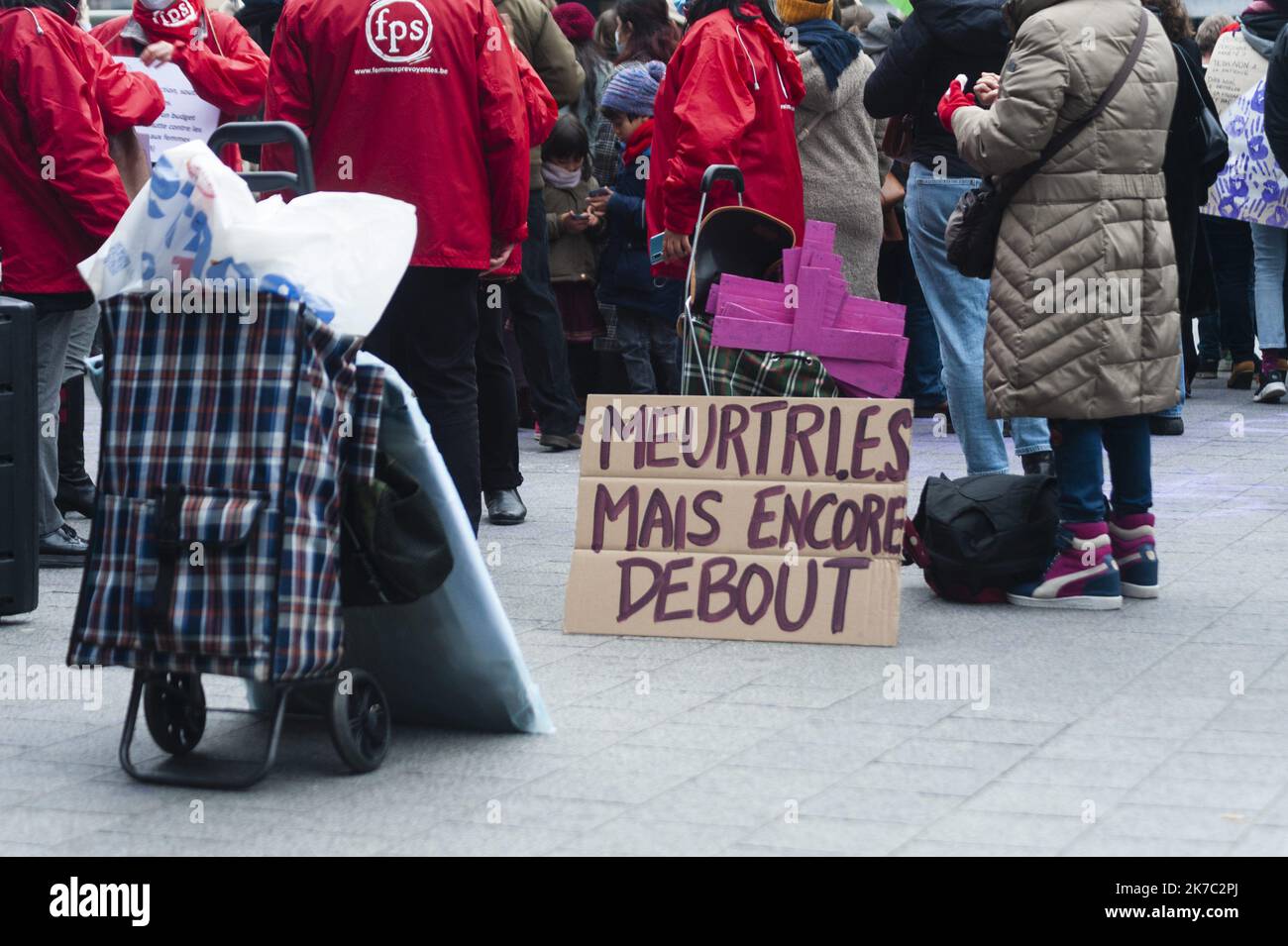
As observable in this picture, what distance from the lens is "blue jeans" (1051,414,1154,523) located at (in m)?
5.85

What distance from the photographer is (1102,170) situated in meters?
5.71

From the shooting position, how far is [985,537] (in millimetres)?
5918

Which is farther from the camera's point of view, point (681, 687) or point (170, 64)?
point (170, 64)

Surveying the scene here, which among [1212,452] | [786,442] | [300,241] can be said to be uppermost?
[300,241]

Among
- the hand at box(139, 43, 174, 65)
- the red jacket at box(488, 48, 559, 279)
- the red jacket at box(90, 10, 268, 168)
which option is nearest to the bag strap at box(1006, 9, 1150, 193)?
the red jacket at box(488, 48, 559, 279)

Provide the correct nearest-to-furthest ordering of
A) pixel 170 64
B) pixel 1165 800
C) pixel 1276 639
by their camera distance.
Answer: pixel 1165 800 < pixel 1276 639 < pixel 170 64

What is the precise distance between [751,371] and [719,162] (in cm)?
116

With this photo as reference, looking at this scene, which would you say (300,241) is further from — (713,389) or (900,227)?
(900,227)

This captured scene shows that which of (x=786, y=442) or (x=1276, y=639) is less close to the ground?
(x=786, y=442)

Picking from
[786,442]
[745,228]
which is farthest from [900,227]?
[786,442]

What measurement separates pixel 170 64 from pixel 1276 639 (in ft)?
15.5

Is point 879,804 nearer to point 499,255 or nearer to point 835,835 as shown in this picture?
point 835,835

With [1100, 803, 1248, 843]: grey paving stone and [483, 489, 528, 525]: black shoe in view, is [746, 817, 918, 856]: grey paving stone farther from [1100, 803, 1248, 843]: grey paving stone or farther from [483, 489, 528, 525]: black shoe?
[483, 489, 528, 525]: black shoe

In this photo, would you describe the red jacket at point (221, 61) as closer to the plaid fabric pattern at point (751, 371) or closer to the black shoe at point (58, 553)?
the black shoe at point (58, 553)
